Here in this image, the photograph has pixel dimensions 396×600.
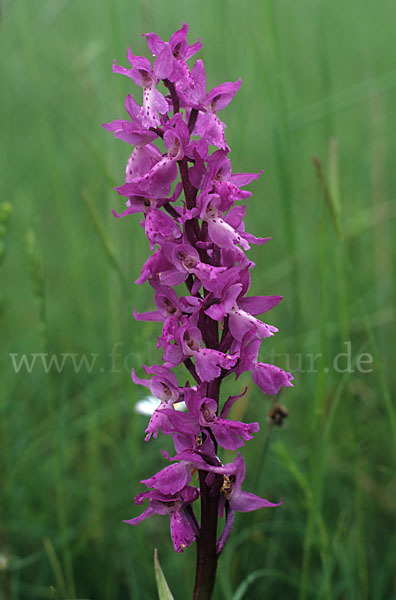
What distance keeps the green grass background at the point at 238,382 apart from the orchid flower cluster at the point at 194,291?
12.9 inches

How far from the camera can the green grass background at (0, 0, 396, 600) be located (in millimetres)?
1549

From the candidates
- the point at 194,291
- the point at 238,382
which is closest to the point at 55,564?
the point at 194,291

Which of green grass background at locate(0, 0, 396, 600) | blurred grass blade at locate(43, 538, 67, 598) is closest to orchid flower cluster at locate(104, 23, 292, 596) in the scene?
green grass background at locate(0, 0, 396, 600)

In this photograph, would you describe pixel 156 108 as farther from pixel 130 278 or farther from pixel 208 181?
pixel 130 278

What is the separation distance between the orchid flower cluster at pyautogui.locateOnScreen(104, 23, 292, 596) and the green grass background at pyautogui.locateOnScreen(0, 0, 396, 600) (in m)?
0.33

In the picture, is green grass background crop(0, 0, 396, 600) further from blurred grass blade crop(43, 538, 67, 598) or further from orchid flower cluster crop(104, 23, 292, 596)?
orchid flower cluster crop(104, 23, 292, 596)

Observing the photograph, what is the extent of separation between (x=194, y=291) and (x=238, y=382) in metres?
1.29

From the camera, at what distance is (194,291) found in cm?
103

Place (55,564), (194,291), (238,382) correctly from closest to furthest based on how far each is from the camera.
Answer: (194,291)
(55,564)
(238,382)

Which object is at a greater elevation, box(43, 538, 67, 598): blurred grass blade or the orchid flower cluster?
the orchid flower cluster

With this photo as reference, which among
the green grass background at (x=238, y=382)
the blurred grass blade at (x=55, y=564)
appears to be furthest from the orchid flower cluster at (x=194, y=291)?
the blurred grass blade at (x=55, y=564)

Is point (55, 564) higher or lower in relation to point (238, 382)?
lower

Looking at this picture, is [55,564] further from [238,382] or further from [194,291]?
[238,382]

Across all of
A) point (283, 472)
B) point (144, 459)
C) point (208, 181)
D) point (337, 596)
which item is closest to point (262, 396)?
point (283, 472)
